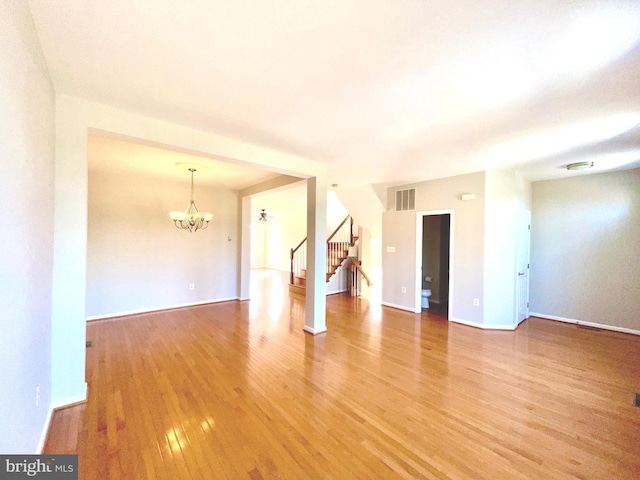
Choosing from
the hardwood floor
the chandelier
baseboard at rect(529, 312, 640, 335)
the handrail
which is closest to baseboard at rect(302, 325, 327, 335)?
the hardwood floor

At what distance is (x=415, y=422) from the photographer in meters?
2.08

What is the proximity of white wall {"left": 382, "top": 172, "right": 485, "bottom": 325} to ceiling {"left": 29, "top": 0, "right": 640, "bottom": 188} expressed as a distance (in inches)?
66.6

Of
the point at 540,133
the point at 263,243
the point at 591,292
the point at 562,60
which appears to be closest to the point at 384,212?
the point at 540,133

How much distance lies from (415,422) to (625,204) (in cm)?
515

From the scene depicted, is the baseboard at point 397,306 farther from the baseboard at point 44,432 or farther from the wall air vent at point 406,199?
the baseboard at point 44,432

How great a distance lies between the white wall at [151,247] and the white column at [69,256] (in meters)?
2.92

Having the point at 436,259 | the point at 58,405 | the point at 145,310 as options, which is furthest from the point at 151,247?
the point at 436,259

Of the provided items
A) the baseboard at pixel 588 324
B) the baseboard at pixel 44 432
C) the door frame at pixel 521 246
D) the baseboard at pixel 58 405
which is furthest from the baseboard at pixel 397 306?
the baseboard at pixel 44 432

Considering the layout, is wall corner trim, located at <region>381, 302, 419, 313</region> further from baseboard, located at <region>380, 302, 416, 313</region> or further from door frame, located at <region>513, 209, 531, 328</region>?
door frame, located at <region>513, 209, 531, 328</region>

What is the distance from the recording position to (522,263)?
15.6 ft

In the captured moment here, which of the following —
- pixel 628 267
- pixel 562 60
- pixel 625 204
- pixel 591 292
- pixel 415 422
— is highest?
pixel 562 60

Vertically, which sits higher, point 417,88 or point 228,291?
point 417,88

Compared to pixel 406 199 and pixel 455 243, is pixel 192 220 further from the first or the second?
pixel 455 243

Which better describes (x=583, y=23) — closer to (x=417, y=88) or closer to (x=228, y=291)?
(x=417, y=88)
